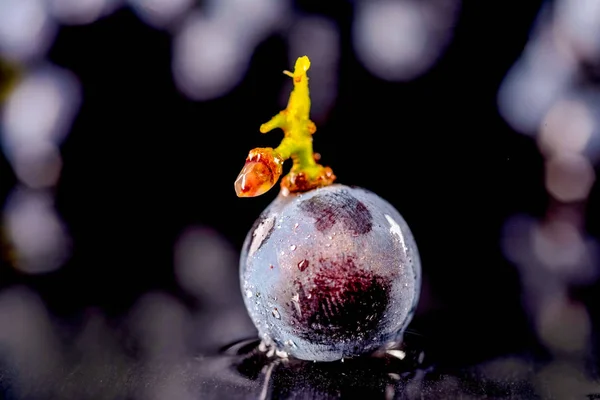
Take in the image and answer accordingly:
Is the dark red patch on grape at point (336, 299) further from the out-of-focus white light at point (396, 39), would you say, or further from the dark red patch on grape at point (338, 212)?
the out-of-focus white light at point (396, 39)

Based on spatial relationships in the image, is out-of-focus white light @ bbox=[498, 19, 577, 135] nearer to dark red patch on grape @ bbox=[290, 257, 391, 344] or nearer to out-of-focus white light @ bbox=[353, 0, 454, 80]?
out-of-focus white light @ bbox=[353, 0, 454, 80]

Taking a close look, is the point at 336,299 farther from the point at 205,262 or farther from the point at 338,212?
the point at 205,262

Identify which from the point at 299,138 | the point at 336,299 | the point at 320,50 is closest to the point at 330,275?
the point at 336,299

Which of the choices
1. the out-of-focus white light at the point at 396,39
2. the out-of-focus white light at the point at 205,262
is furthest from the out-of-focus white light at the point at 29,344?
the out-of-focus white light at the point at 396,39

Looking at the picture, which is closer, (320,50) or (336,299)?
(336,299)

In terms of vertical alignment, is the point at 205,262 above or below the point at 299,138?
below

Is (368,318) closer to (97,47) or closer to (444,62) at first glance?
(444,62)

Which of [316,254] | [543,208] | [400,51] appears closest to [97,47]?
[400,51]

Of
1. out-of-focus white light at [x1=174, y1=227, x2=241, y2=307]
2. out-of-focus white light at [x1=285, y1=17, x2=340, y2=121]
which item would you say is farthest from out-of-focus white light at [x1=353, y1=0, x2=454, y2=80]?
out-of-focus white light at [x1=174, y1=227, x2=241, y2=307]
